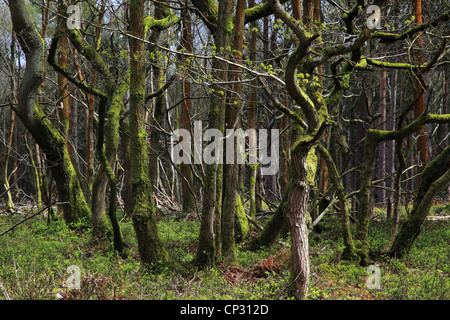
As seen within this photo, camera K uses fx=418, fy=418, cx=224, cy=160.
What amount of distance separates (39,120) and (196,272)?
5536 mm

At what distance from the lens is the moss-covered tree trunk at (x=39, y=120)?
8859 mm

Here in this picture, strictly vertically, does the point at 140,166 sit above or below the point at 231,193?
above

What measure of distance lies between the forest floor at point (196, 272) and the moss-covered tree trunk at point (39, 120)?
86 cm

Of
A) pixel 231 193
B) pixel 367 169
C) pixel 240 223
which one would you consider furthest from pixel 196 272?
pixel 367 169

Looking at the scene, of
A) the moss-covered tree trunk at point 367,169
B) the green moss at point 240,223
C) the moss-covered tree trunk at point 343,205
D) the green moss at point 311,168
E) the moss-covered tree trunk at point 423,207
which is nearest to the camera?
the moss-covered tree trunk at point 343,205

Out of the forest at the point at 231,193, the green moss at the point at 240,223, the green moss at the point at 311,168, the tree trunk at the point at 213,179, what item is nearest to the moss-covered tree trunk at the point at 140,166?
the forest at the point at 231,193

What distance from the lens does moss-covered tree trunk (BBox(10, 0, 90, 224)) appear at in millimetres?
8859

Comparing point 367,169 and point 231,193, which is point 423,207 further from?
point 231,193

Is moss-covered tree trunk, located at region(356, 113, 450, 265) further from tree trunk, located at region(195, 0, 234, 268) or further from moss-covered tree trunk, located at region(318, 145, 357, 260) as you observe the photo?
tree trunk, located at region(195, 0, 234, 268)

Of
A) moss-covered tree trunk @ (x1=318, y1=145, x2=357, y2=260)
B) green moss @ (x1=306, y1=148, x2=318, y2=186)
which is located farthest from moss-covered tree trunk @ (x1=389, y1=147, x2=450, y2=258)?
green moss @ (x1=306, y1=148, x2=318, y2=186)

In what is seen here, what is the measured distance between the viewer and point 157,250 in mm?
7008

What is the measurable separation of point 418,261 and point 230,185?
362 centimetres

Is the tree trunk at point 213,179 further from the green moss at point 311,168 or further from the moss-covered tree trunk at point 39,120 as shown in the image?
the moss-covered tree trunk at point 39,120

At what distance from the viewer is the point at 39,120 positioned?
969 cm
